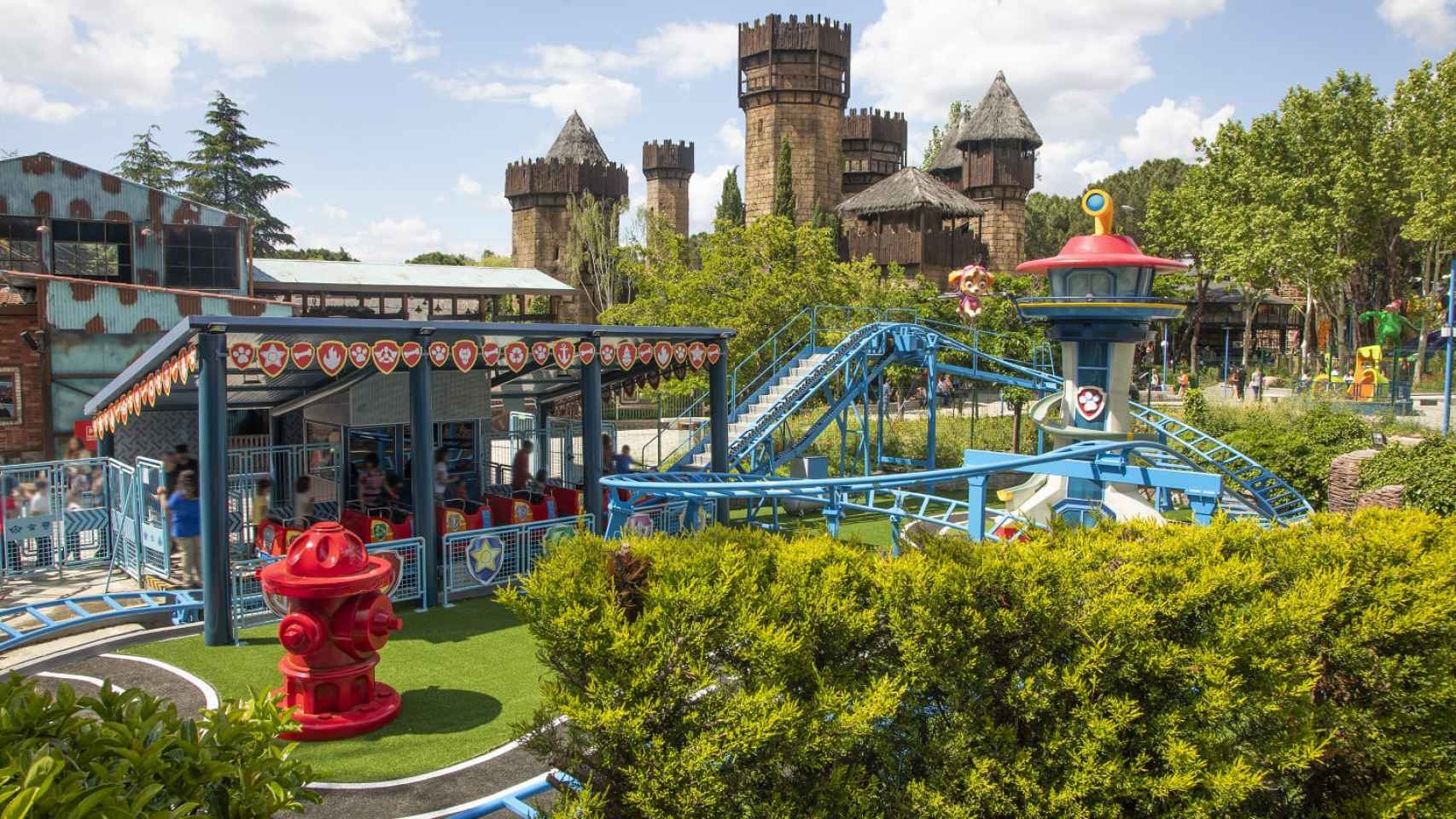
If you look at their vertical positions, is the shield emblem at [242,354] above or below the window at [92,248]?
below

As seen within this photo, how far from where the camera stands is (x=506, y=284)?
139 ft

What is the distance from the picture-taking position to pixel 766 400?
67.6 ft

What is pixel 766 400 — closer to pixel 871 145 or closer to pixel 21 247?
pixel 21 247

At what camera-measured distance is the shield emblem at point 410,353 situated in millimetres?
12484

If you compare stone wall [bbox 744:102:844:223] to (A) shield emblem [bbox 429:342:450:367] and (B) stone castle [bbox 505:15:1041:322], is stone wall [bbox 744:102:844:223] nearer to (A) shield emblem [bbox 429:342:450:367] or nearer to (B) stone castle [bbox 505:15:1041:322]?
(B) stone castle [bbox 505:15:1041:322]

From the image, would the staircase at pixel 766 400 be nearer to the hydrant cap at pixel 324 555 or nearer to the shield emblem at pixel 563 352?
the shield emblem at pixel 563 352

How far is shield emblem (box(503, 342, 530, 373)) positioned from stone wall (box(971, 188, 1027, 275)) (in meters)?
47.1

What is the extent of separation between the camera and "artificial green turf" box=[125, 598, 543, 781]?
8109 mm

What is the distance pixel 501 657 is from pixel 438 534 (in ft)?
12.5

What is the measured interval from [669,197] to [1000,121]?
2498cm

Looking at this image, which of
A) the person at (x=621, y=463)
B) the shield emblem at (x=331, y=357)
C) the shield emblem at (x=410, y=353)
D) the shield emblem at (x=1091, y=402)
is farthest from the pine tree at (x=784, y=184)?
the shield emblem at (x=331, y=357)

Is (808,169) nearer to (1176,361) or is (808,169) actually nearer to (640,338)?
(1176,361)

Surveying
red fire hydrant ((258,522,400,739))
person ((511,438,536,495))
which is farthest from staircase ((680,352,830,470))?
red fire hydrant ((258,522,400,739))

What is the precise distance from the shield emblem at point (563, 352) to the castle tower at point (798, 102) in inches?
1642
